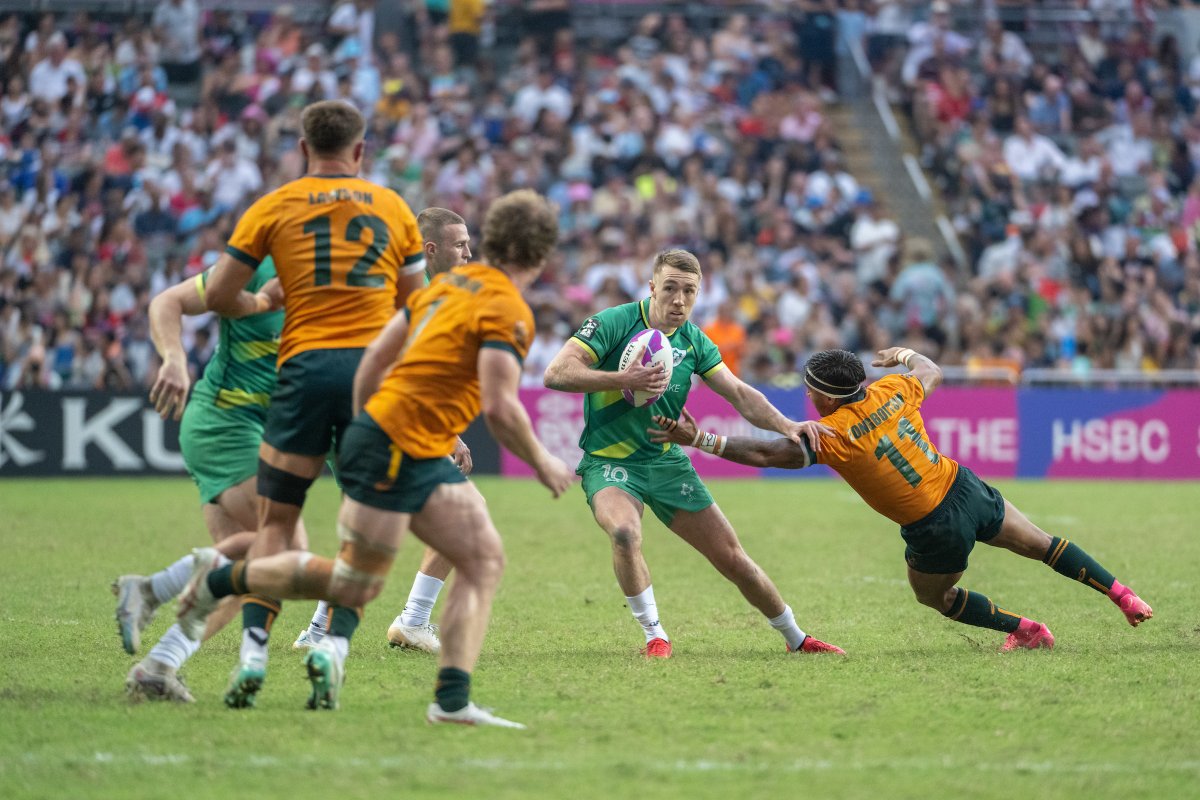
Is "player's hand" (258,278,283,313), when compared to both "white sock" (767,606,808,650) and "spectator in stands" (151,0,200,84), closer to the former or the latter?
"white sock" (767,606,808,650)

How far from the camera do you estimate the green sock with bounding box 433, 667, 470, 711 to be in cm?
576

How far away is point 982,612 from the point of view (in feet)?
25.9

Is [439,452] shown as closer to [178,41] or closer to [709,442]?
[709,442]

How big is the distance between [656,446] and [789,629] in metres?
1.17

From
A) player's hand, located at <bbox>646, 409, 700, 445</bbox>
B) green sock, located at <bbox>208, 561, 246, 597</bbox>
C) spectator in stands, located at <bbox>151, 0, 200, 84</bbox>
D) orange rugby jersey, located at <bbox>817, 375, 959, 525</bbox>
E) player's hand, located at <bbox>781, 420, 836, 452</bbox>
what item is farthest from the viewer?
spectator in stands, located at <bbox>151, 0, 200, 84</bbox>

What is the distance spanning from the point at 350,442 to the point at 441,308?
621 mm

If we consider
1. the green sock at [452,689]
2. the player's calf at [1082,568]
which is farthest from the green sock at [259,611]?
the player's calf at [1082,568]

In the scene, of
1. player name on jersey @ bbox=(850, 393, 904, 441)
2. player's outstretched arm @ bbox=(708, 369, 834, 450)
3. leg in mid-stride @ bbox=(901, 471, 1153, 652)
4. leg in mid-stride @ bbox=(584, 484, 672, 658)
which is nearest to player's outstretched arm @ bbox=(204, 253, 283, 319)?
leg in mid-stride @ bbox=(584, 484, 672, 658)

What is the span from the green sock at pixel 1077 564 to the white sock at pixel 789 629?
1.42m

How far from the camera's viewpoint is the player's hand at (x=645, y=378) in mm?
7305

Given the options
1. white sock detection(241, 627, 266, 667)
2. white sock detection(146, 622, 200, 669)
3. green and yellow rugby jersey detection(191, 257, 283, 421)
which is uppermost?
green and yellow rugby jersey detection(191, 257, 283, 421)

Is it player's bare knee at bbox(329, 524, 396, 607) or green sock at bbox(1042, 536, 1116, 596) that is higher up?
player's bare knee at bbox(329, 524, 396, 607)

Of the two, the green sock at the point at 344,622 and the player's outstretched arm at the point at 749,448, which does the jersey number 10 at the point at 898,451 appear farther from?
the green sock at the point at 344,622

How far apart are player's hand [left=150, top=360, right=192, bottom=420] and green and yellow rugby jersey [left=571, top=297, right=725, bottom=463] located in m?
2.30
